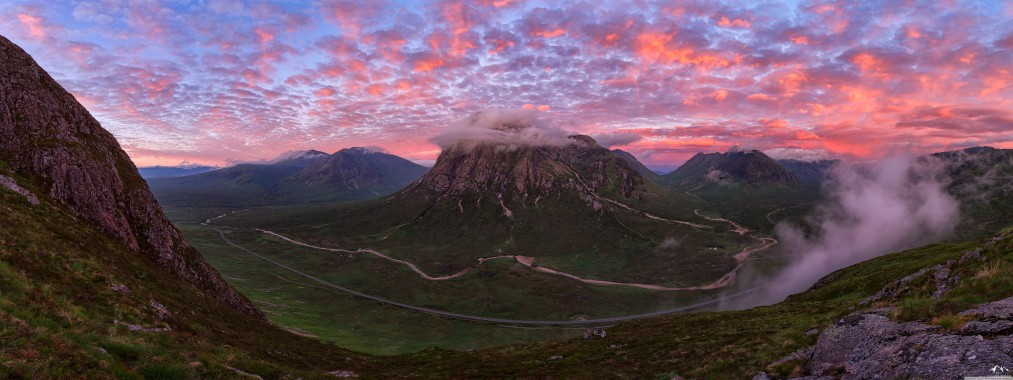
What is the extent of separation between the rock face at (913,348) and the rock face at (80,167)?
82.7 meters

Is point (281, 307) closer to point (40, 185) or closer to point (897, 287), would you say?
point (40, 185)

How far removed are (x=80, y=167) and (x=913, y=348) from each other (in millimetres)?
95029

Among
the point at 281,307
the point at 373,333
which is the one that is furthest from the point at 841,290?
the point at 281,307

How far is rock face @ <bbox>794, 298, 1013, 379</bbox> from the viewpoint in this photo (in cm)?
1241

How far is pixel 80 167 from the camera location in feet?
193

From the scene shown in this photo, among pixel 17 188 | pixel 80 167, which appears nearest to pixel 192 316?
pixel 17 188

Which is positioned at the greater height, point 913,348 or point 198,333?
point 913,348

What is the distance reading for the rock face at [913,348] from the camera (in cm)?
1241

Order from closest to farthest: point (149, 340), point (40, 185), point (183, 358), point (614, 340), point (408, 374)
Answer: point (183, 358), point (149, 340), point (408, 374), point (40, 185), point (614, 340)

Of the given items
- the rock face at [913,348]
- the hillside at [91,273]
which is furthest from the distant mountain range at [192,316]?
the hillside at [91,273]

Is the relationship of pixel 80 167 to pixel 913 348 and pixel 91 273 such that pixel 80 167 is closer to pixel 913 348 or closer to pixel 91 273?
Result: pixel 91 273

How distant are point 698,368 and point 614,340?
31.4 metres

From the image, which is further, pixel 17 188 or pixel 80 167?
pixel 80 167

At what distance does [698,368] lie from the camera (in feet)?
98.3
